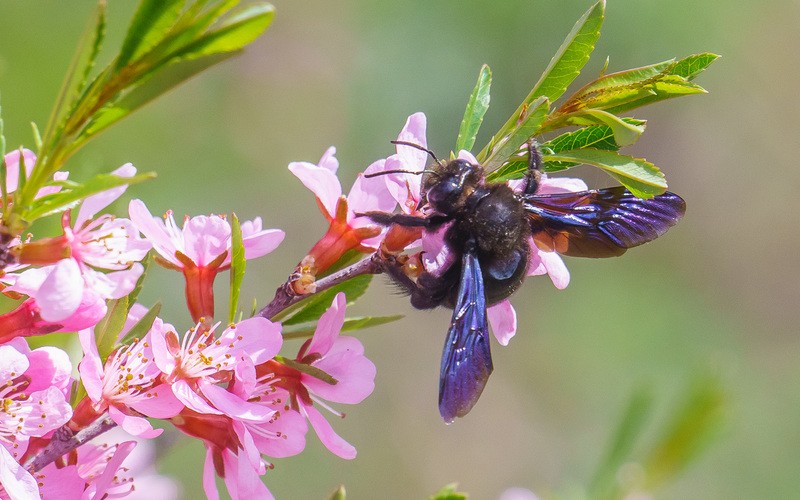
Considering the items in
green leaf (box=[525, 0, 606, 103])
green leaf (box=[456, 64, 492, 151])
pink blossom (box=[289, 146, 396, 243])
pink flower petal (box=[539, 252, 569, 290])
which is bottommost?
pink flower petal (box=[539, 252, 569, 290])

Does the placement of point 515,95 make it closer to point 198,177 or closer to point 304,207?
point 304,207

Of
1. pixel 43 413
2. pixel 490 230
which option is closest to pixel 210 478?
pixel 43 413

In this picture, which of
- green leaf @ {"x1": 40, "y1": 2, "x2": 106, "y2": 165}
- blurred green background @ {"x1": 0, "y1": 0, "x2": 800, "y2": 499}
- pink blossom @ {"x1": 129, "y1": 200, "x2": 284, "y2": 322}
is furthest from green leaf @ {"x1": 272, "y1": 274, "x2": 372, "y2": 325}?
blurred green background @ {"x1": 0, "y1": 0, "x2": 800, "y2": 499}

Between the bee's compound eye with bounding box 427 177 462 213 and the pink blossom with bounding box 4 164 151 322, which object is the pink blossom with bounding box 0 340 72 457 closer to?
the pink blossom with bounding box 4 164 151 322

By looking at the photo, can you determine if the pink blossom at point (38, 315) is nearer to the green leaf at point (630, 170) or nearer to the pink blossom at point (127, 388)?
the pink blossom at point (127, 388)

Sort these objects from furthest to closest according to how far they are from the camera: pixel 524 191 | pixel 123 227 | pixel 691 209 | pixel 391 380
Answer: pixel 691 209
pixel 391 380
pixel 524 191
pixel 123 227

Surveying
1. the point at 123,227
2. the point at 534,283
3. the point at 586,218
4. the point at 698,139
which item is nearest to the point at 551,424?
the point at 534,283
